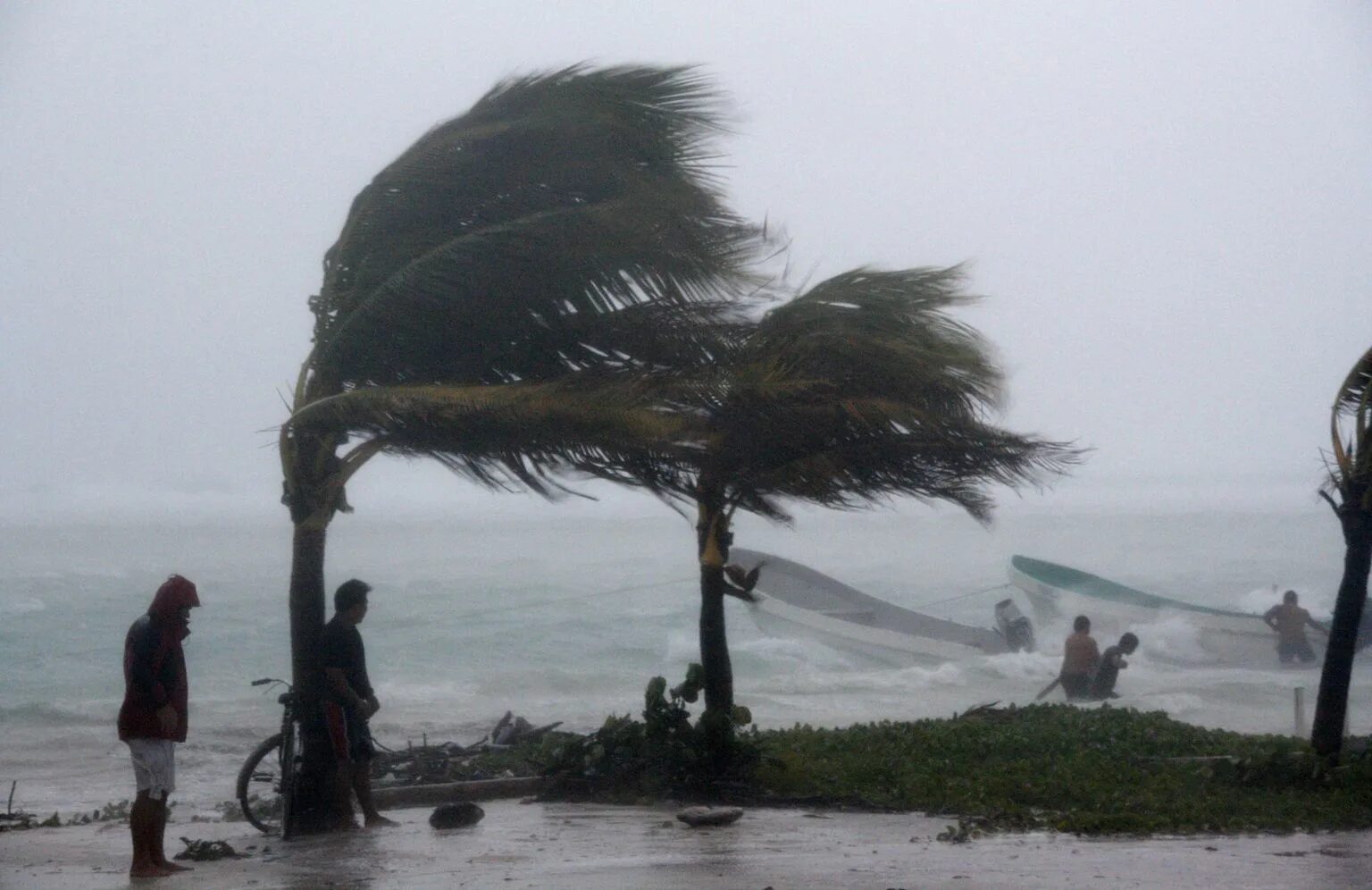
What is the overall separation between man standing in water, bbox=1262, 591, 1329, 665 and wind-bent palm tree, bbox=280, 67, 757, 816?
1960 cm

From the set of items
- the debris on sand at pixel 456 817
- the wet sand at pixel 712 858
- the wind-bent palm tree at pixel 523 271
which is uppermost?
the wind-bent palm tree at pixel 523 271

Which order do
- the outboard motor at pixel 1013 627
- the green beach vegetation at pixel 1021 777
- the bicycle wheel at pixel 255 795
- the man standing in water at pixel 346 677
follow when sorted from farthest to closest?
the outboard motor at pixel 1013 627, the bicycle wheel at pixel 255 795, the green beach vegetation at pixel 1021 777, the man standing in water at pixel 346 677

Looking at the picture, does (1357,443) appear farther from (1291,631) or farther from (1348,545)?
(1291,631)

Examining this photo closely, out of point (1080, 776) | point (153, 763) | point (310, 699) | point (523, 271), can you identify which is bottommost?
point (1080, 776)

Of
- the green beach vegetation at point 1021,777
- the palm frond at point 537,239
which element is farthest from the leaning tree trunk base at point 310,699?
the green beach vegetation at point 1021,777

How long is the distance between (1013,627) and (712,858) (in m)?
23.3

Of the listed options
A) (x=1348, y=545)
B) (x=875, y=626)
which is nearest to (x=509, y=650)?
(x=875, y=626)

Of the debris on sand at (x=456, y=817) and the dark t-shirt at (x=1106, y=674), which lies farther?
the dark t-shirt at (x=1106, y=674)

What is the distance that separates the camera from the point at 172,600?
6699 millimetres

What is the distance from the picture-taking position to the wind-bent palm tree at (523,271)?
8.26 metres

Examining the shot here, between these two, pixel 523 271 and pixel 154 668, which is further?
pixel 523 271

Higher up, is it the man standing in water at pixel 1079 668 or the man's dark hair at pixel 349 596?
the man's dark hair at pixel 349 596

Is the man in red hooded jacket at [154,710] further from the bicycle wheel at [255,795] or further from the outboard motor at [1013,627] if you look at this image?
the outboard motor at [1013,627]

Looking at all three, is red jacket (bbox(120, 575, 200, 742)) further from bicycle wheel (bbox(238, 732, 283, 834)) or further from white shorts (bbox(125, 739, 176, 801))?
bicycle wheel (bbox(238, 732, 283, 834))
